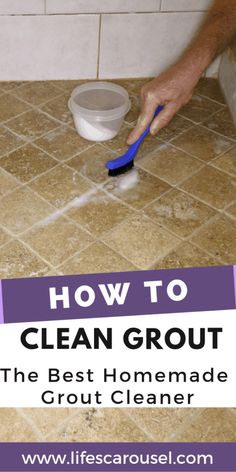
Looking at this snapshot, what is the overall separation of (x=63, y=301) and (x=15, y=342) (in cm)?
12

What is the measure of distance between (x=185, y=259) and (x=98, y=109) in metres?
0.57

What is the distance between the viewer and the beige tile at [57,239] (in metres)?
1.23

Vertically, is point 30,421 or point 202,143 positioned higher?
point 202,143

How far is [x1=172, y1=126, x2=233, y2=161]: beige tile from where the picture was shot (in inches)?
60.7

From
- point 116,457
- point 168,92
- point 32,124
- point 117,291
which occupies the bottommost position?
point 116,457

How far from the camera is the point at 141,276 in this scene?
118cm

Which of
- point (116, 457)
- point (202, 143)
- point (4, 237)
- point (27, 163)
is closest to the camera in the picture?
point (116, 457)

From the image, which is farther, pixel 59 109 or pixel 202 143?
pixel 59 109

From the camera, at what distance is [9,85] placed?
1.77m

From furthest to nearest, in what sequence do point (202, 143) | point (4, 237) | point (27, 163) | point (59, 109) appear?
point (59, 109)
point (202, 143)
point (27, 163)
point (4, 237)

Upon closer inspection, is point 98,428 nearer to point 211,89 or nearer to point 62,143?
point 62,143

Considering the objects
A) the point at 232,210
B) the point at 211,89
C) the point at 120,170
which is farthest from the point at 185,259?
the point at 211,89

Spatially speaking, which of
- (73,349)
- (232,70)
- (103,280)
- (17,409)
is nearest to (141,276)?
(103,280)

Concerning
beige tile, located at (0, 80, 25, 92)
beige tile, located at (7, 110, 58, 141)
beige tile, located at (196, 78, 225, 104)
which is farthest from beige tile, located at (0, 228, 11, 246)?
beige tile, located at (196, 78, 225, 104)
